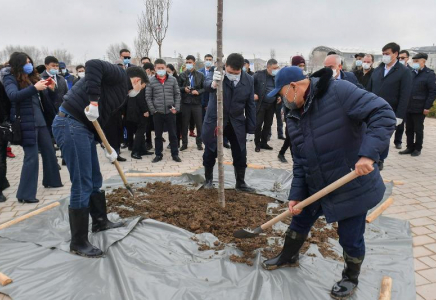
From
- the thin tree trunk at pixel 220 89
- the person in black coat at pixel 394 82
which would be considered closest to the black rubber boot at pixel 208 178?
the thin tree trunk at pixel 220 89

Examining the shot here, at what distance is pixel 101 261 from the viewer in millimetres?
2809

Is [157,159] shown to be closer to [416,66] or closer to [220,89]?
[220,89]

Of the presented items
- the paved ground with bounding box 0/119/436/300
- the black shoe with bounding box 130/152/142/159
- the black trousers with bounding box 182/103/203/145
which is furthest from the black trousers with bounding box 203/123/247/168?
the black trousers with bounding box 182/103/203/145

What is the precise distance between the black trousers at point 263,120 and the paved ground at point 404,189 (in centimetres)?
32

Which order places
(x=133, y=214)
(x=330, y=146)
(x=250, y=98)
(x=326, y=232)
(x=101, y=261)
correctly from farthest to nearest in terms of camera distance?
(x=250, y=98)
(x=133, y=214)
(x=326, y=232)
(x=101, y=261)
(x=330, y=146)

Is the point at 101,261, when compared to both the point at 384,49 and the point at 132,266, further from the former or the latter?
the point at 384,49

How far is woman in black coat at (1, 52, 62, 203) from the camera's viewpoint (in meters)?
4.15

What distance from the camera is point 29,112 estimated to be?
4.36 m

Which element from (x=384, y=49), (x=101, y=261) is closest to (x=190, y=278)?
(x=101, y=261)

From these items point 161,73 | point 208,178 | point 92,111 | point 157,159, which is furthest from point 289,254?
point 161,73

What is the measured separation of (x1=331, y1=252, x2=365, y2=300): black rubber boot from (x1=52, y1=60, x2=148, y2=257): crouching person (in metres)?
2.07

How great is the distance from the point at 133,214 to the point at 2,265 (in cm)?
134

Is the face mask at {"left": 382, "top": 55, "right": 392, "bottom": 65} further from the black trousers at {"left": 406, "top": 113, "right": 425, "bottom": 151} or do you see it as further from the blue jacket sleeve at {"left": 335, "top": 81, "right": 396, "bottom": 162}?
the blue jacket sleeve at {"left": 335, "top": 81, "right": 396, "bottom": 162}

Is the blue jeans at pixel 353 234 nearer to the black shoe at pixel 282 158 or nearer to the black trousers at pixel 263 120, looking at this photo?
the black shoe at pixel 282 158
